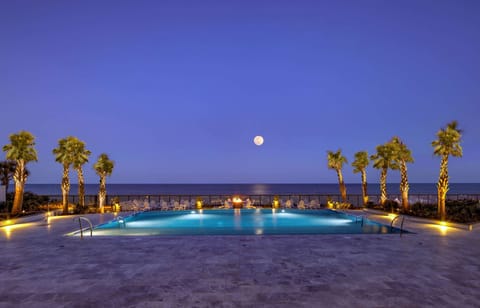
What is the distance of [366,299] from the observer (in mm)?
5184

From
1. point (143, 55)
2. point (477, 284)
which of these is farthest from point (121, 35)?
point (477, 284)

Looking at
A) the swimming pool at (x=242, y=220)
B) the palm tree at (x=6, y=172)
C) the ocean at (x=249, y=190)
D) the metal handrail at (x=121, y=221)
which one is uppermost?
the palm tree at (x=6, y=172)

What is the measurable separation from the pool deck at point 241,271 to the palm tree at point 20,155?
273 inches

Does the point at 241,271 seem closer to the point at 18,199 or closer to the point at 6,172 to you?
the point at 18,199

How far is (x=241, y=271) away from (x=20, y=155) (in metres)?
15.8

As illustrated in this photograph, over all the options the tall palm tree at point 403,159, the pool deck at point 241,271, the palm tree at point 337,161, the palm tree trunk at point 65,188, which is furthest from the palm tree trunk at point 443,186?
the palm tree trunk at point 65,188

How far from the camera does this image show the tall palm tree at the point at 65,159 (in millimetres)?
19211

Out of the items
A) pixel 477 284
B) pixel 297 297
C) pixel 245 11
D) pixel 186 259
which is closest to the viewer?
pixel 297 297

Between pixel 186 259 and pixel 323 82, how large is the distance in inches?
1511

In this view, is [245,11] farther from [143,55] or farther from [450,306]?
[450,306]

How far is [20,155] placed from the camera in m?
16.8

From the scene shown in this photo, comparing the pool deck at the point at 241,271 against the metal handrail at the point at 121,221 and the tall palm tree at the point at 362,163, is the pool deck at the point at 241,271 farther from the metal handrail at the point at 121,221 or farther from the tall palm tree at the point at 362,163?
the tall palm tree at the point at 362,163

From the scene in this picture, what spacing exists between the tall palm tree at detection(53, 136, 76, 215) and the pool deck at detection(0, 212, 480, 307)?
8.64 meters

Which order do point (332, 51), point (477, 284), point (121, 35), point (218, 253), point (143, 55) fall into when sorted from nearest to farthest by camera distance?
point (477, 284), point (218, 253), point (121, 35), point (143, 55), point (332, 51)
